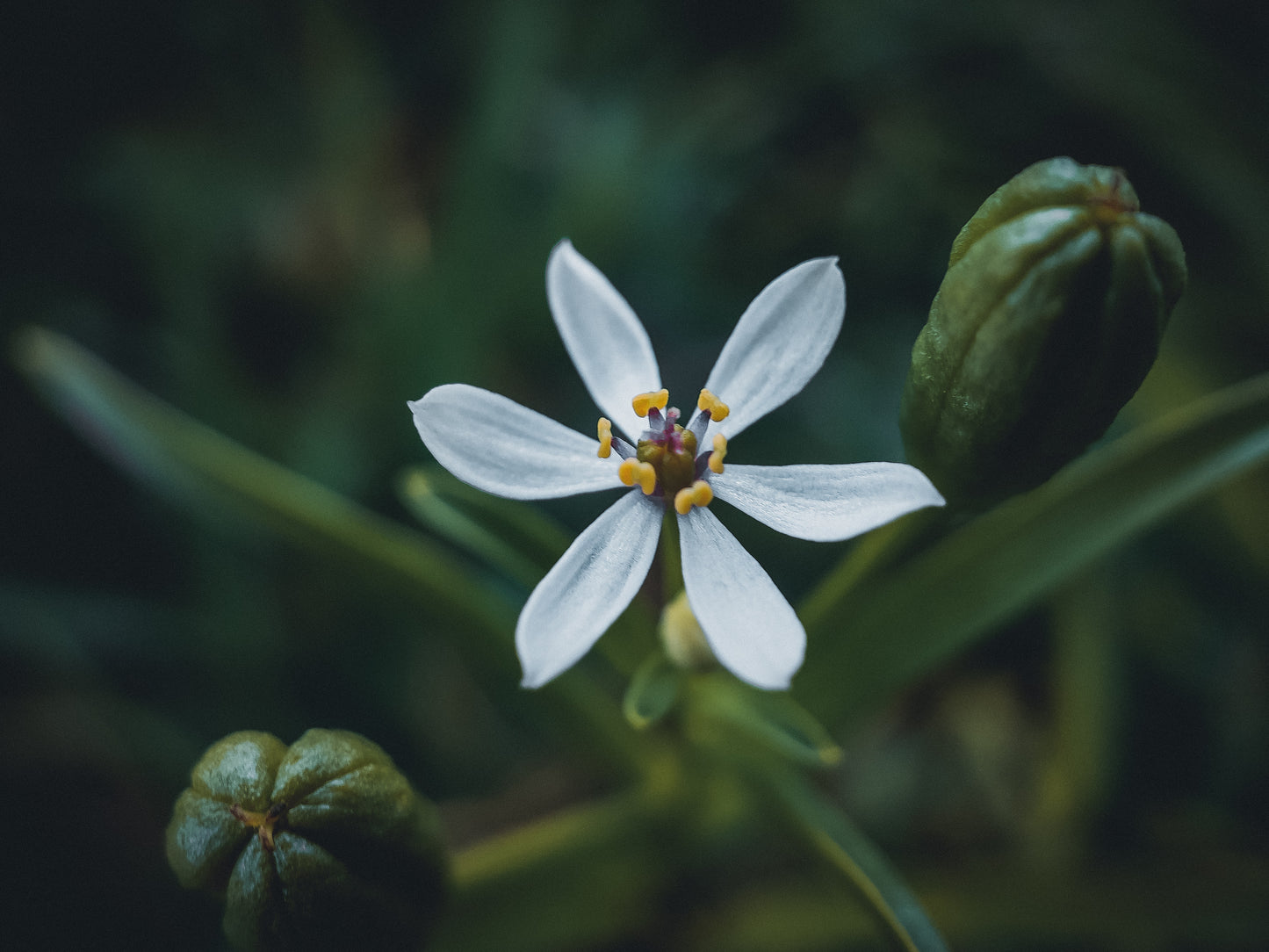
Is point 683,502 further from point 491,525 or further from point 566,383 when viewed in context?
point 566,383

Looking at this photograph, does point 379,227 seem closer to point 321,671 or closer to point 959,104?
point 321,671

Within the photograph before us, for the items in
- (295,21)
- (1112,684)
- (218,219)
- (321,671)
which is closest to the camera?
(1112,684)

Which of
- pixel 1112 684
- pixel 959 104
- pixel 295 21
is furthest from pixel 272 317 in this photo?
pixel 1112 684

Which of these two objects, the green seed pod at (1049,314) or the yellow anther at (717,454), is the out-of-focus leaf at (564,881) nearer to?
the yellow anther at (717,454)

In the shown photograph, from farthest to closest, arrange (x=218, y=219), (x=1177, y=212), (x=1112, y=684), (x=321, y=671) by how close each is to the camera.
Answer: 1. (x=218, y=219)
2. (x=1177, y=212)
3. (x=321, y=671)
4. (x=1112, y=684)

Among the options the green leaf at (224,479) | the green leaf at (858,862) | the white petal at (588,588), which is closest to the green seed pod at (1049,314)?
the white petal at (588,588)

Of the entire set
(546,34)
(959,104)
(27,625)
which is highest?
(546,34)

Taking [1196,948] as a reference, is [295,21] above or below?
above

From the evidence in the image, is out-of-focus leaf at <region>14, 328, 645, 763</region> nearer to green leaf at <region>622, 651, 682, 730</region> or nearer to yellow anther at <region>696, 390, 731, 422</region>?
green leaf at <region>622, 651, 682, 730</region>
